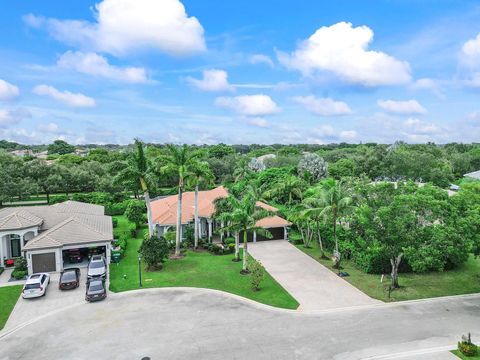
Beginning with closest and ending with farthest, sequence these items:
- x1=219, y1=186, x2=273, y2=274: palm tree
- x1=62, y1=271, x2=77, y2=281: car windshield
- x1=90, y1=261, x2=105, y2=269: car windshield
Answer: x1=62, y1=271, x2=77, y2=281: car windshield < x1=219, y1=186, x2=273, y2=274: palm tree < x1=90, y1=261, x2=105, y2=269: car windshield

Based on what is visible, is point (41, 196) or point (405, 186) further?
point (41, 196)

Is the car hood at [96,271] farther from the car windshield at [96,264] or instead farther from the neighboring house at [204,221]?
the neighboring house at [204,221]

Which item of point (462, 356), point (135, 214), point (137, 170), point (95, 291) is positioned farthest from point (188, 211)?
point (462, 356)

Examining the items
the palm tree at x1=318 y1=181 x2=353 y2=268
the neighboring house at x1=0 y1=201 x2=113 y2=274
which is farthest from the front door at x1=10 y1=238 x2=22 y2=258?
the palm tree at x1=318 y1=181 x2=353 y2=268

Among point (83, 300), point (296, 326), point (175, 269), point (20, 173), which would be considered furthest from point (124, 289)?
point (20, 173)

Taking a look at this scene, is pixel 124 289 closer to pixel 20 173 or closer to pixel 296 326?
pixel 296 326

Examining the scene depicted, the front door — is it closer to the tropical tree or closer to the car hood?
the car hood

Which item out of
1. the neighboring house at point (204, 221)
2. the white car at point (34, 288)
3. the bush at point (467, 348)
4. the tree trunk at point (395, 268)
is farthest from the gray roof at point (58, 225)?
the bush at point (467, 348)
